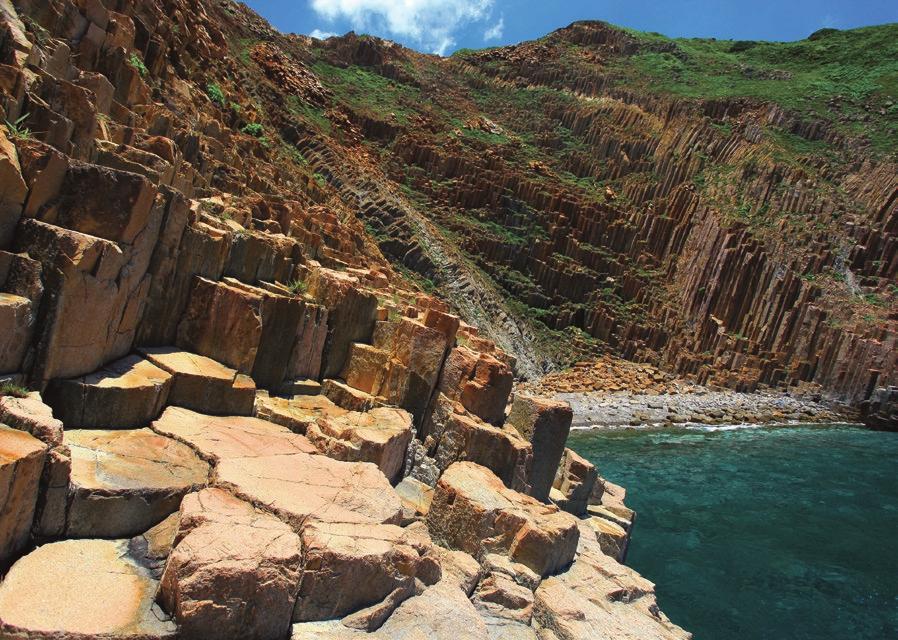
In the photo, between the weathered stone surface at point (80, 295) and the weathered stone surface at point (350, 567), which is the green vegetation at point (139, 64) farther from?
the weathered stone surface at point (350, 567)

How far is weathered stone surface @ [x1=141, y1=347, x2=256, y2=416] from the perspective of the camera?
10078 mm

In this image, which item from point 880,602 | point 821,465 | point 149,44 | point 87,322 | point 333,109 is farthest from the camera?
point 333,109

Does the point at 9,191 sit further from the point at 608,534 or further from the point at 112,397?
the point at 608,534

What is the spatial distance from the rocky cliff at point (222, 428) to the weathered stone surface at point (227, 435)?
50mm

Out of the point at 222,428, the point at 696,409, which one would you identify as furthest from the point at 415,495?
the point at 696,409

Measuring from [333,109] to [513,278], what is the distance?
22713 mm

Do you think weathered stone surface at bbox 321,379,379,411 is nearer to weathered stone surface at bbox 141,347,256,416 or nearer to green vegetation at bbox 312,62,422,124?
weathered stone surface at bbox 141,347,256,416

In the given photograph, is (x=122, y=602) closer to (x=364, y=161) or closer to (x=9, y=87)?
(x=9, y=87)

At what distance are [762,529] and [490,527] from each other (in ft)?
53.9

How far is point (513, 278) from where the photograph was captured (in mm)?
51344

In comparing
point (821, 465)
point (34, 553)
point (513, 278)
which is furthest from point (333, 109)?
point (34, 553)

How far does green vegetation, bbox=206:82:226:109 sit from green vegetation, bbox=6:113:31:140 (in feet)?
65.1

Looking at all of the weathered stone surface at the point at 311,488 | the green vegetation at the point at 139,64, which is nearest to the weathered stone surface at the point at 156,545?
the weathered stone surface at the point at 311,488

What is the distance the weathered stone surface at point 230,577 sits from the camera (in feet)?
19.9
